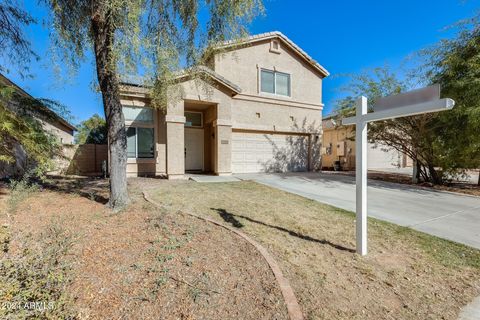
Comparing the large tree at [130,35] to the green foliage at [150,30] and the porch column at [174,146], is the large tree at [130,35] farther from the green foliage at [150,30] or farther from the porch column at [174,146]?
the porch column at [174,146]

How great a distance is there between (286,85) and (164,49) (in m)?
10.5

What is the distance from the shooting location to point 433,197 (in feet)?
26.1

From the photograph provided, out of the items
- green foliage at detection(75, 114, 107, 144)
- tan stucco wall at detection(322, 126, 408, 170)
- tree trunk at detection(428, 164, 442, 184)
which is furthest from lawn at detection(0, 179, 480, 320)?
green foliage at detection(75, 114, 107, 144)

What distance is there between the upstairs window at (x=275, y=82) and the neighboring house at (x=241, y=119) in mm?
57

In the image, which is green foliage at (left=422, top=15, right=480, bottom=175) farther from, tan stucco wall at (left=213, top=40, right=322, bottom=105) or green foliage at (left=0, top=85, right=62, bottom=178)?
green foliage at (left=0, top=85, right=62, bottom=178)

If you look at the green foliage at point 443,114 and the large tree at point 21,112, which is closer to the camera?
the large tree at point 21,112

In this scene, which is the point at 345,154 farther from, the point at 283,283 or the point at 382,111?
the point at 283,283

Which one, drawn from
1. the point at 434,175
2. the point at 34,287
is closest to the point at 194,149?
the point at 34,287

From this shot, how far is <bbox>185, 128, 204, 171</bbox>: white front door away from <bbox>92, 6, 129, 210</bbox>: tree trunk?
7.09 metres

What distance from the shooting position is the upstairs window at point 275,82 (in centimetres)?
1350

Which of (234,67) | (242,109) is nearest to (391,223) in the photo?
(242,109)

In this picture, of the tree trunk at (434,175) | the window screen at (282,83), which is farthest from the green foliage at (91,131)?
the tree trunk at (434,175)

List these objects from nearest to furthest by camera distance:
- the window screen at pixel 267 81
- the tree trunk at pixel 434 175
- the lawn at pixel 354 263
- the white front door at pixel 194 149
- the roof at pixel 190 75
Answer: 1. the lawn at pixel 354 263
2. the roof at pixel 190 75
3. the tree trunk at pixel 434 175
4. the white front door at pixel 194 149
5. the window screen at pixel 267 81

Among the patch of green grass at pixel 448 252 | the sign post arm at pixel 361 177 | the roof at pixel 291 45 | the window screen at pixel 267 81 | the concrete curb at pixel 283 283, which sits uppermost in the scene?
the roof at pixel 291 45
